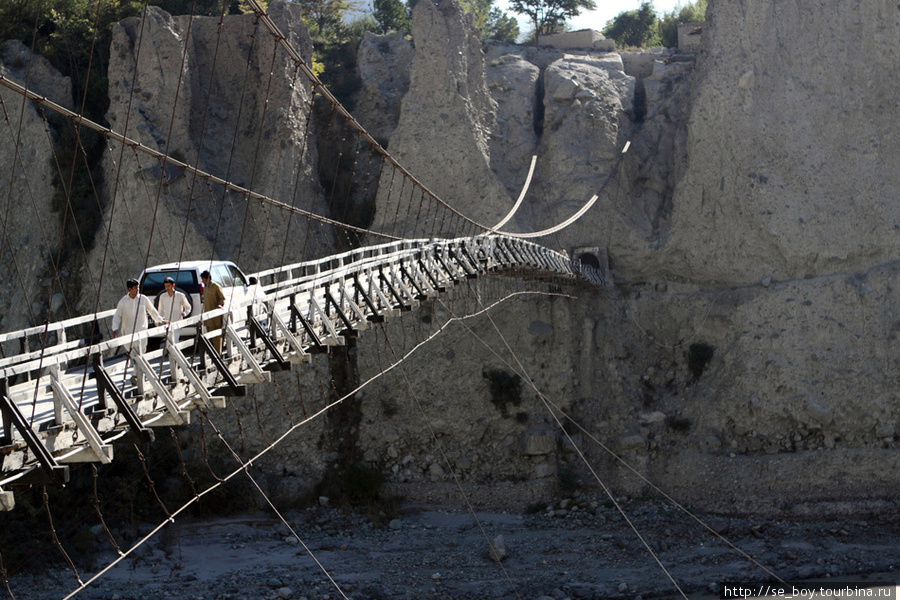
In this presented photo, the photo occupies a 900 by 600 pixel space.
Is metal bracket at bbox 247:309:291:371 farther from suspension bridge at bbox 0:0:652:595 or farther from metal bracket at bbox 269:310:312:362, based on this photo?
metal bracket at bbox 269:310:312:362

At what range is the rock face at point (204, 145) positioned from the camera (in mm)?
27797

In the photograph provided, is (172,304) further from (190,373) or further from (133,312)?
(190,373)

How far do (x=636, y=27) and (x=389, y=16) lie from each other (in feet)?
43.4

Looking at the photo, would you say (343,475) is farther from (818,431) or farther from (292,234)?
(818,431)

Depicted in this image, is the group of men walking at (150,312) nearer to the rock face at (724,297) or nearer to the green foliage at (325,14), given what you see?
the rock face at (724,297)

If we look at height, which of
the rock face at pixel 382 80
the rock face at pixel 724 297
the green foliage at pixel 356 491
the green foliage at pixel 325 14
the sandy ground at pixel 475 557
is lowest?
the sandy ground at pixel 475 557

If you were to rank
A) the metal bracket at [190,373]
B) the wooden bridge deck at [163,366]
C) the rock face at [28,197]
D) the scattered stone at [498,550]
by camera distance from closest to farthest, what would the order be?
the wooden bridge deck at [163,366] → the metal bracket at [190,373] → the scattered stone at [498,550] → the rock face at [28,197]

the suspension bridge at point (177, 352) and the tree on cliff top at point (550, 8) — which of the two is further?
the tree on cliff top at point (550, 8)

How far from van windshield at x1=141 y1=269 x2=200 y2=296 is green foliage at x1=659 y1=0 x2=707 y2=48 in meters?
33.7

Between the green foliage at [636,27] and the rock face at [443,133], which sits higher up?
the green foliage at [636,27]

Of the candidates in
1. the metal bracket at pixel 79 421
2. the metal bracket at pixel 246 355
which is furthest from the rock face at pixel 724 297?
the metal bracket at pixel 79 421

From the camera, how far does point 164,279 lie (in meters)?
15.1

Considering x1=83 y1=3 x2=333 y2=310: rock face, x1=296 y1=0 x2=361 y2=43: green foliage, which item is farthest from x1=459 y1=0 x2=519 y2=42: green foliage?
x1=83 y1=3 x2=333 y2=310: rock face

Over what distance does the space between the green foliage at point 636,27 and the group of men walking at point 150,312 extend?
135ft
